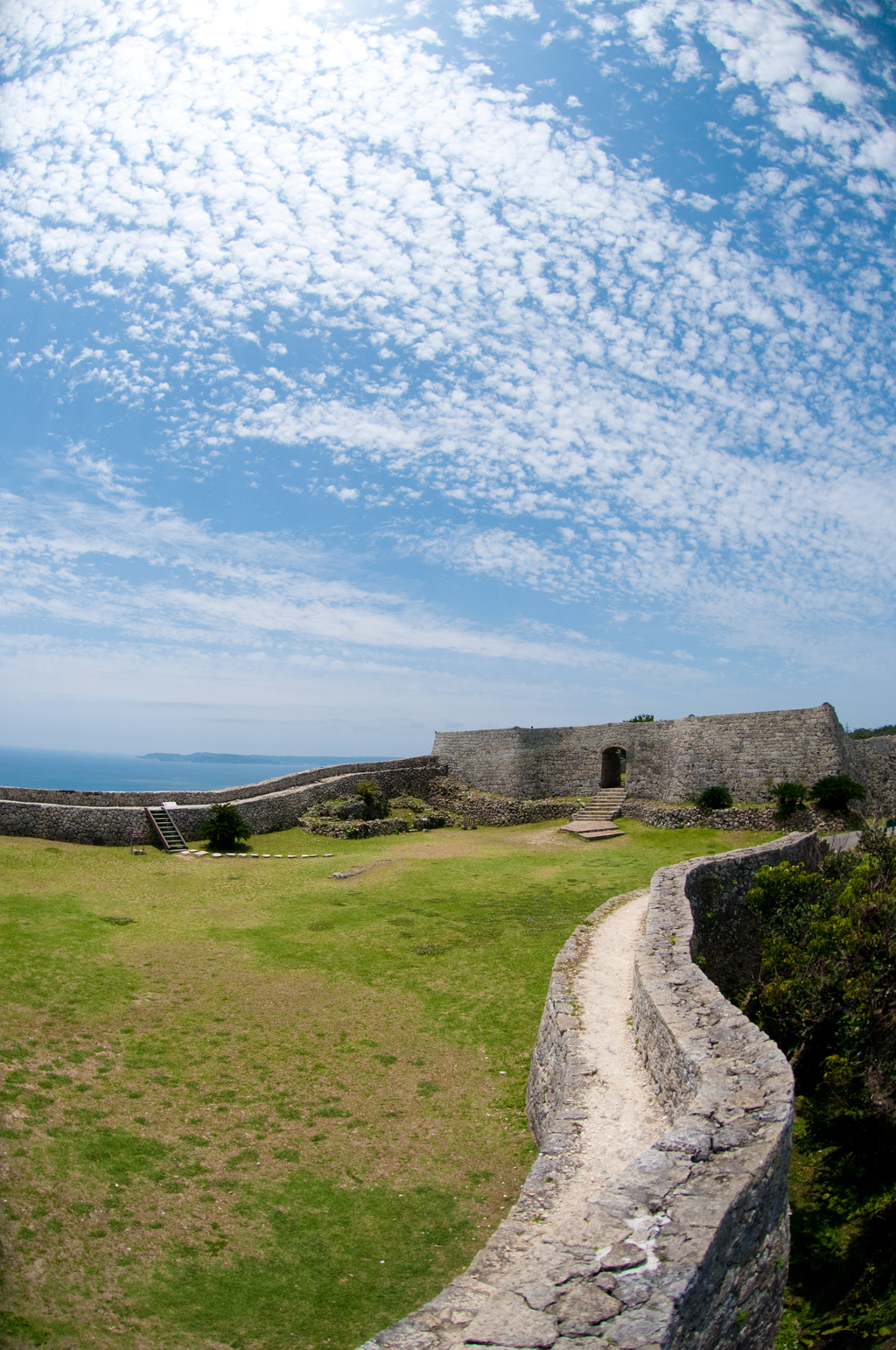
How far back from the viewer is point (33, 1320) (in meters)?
5.27

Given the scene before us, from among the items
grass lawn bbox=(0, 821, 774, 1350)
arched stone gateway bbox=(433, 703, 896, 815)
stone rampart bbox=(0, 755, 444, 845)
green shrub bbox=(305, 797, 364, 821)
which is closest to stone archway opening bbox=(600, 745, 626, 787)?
arched stone gateway bbox=(433, 703, 896, 815)

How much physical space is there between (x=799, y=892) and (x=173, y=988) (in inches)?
455

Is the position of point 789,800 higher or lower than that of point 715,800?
higher

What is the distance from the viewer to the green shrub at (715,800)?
77.2 feet

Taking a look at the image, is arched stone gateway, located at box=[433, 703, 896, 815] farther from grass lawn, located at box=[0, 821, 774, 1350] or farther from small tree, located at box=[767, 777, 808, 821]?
grass lawn, located at box=[0, 821, 774, 1350]

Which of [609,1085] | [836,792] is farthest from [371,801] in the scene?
[609,1085]

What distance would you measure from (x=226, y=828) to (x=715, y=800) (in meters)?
15.0

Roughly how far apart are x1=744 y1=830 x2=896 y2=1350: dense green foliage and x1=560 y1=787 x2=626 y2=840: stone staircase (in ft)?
29.5

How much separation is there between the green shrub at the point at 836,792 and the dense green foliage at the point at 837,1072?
261 inches

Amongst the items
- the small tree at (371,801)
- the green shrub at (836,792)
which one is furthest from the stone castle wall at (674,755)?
the small tree at (371,801)

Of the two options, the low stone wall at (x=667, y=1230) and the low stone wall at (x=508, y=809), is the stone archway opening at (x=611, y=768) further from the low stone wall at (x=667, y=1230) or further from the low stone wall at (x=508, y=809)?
the low stone wall at (x=667, y=1230)

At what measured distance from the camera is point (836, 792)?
2133 centimetres

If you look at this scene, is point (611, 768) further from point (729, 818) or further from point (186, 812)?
point (186, 812)

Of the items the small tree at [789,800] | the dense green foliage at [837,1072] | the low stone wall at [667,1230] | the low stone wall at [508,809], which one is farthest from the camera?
Answer: the low stone wall at [508,809]
